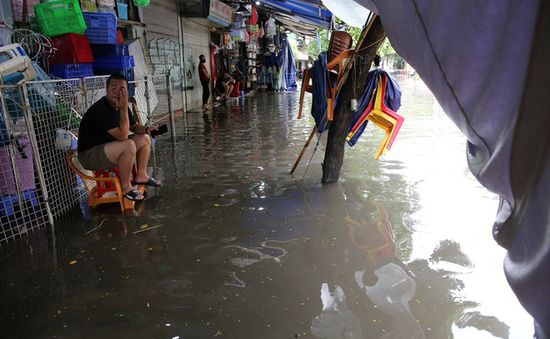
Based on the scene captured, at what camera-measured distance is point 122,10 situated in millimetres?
7828

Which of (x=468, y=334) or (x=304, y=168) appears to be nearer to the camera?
(x=468, y=334)

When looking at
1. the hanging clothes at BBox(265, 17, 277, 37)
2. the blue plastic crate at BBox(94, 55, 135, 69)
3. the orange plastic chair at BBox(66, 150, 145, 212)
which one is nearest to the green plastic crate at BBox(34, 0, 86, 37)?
the blue plastic crate at BBox(94, 55, 135, 69)

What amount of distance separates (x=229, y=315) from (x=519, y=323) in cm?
172

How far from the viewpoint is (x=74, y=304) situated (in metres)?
2.71

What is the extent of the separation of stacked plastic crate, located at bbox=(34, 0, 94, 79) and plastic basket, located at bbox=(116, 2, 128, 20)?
2712 mm

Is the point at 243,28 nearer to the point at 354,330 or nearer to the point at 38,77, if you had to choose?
the point at 38,77

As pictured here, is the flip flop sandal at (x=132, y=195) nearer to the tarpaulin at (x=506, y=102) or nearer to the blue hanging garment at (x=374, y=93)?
the blue hanging garment at (x=374, y=93)

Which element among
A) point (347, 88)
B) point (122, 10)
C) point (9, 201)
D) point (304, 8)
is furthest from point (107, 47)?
point (304, 8)

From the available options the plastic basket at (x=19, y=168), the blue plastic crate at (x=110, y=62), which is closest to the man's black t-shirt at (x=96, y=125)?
the plastic basket at (x=19, y=168)

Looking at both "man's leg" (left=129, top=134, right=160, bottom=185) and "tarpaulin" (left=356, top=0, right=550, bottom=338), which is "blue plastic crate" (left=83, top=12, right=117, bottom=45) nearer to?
"man's leg" (left=129, top=134, right=160, bottom=185)

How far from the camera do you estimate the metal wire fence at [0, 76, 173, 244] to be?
3666 millimetres

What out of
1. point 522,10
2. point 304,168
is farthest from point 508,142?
point 304,168

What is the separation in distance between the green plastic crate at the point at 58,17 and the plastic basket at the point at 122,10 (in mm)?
2914

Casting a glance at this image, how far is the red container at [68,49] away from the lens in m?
5.03
